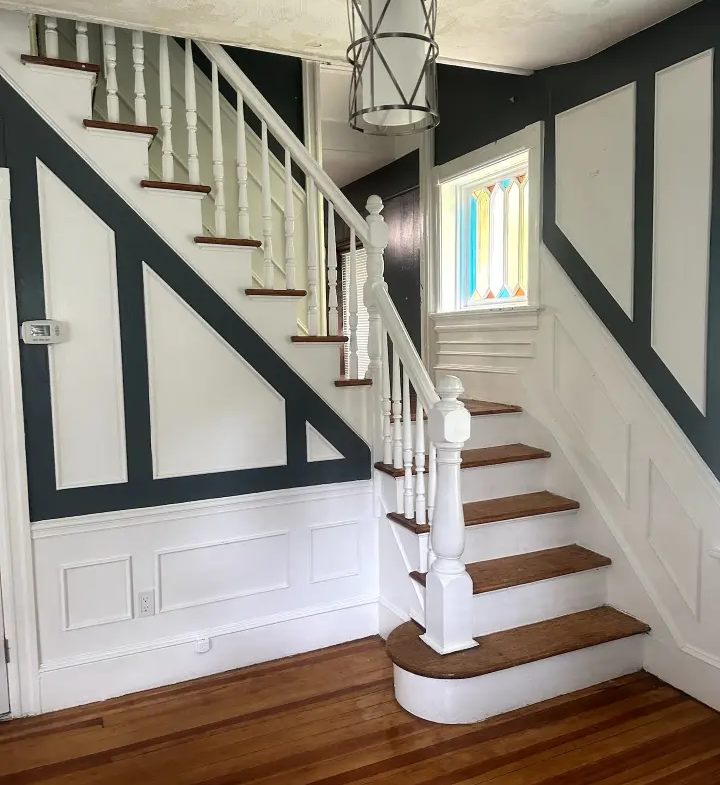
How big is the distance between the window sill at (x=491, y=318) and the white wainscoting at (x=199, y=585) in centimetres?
120

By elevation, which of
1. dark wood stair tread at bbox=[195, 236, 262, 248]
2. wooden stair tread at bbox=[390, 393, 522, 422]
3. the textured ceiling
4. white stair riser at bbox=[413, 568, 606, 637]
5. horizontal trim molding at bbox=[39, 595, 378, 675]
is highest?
the textured ceiling

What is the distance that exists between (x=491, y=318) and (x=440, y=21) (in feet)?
5.40

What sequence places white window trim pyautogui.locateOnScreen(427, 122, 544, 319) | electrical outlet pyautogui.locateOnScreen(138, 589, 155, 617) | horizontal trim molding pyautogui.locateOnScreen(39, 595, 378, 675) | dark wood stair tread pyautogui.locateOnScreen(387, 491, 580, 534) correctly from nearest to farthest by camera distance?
horizontal trim molding pyautogui.locateOnScreen(39, 595, 378, 675) < electrical outlet pyautogui.locateOnScreen(138, 589, 155, 617) < dark wood stair tread pyautogui.locateOnScreen(387, 491, 580, 534) < white window trim pyautogui.locateOnScreen(427, 122, 544, 319)

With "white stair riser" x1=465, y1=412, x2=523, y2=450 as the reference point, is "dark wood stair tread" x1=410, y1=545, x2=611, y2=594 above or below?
below

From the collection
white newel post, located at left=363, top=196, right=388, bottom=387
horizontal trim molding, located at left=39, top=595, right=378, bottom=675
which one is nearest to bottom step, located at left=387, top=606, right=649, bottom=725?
horizontal trim molding, located at left=39, top=595, right=378, bottom=675

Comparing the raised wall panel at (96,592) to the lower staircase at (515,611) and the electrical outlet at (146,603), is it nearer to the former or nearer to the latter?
the electrical outlet at (146,603)

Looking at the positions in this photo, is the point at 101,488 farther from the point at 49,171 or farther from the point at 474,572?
the point at 474,572

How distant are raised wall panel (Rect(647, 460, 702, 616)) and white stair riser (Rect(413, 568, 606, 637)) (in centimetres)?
34

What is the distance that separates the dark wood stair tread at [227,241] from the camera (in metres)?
2.77

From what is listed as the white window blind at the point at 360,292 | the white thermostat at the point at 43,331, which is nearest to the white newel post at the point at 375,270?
the white thermostat at the point at 43,331

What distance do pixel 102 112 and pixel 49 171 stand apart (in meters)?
0.80

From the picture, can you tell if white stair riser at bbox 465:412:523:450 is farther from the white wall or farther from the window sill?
the window sill

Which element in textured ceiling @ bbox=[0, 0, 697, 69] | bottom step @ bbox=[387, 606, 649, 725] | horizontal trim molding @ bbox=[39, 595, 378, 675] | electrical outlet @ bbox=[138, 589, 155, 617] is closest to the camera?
textured ceiling @ bbox=[0, 0, 697, 69]

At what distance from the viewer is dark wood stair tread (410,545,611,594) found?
2758mm
